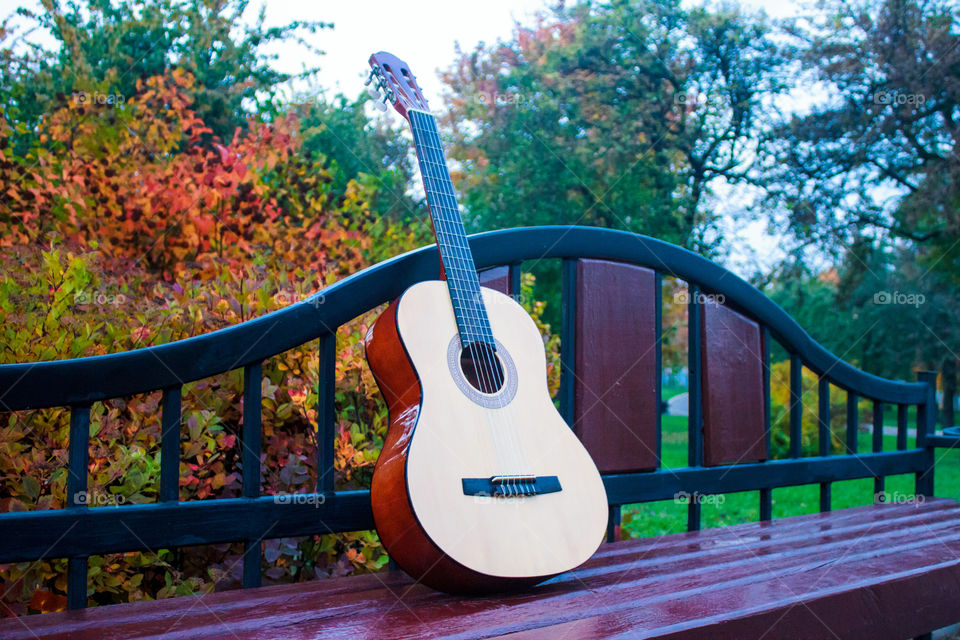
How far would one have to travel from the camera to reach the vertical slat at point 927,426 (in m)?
2.94

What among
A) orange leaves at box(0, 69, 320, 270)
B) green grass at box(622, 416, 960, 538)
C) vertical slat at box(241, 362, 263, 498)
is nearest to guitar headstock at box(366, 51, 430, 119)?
vertical slat at box(241, 362, 263, 498)

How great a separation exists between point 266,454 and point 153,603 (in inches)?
30.6

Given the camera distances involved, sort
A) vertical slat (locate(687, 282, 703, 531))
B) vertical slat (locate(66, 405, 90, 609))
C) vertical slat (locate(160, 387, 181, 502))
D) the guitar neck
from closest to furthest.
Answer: vertical slat (locate(66, 405, 90, 609)) → vertical slat (locate(160, 387, 181, 502)) → the guitar neck → vertical slat (locate(687, 282, 703, 531))

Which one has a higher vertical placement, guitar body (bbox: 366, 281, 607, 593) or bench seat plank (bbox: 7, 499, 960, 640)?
guitar body (bbox: 366, 281, 607, 593)

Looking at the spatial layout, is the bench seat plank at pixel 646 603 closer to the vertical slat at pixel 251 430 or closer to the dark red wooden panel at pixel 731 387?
the vertical slat at pixel 251 430

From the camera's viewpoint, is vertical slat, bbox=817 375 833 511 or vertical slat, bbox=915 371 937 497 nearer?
vertical slat, bbox=817 375 833 511

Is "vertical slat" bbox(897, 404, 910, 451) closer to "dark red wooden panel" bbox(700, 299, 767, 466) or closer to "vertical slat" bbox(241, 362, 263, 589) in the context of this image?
"dark red wooden panel" bbox(700, 299, 767, 466)

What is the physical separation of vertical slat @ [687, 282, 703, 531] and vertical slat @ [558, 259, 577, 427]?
45 centimetres

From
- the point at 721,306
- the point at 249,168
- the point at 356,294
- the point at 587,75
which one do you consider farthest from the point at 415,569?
the point at 587,75

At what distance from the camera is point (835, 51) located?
10.0 meters

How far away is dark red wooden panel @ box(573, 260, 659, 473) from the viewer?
203 centimetres

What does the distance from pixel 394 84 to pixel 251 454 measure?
1.03 meters

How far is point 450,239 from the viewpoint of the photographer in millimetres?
1743

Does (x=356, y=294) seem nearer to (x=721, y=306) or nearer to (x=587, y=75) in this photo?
(x=721, y=306)
